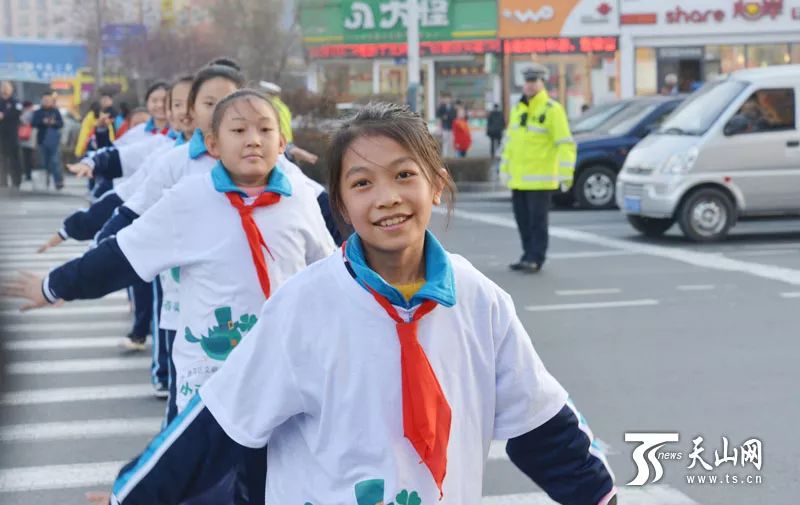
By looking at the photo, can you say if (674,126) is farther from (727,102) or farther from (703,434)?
(703,434)

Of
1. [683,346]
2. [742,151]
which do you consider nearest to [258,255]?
[683,346]

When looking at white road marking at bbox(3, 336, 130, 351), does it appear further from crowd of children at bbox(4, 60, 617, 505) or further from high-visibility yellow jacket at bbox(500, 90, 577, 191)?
crowd of children at bbox(4, 60, 617, 505)

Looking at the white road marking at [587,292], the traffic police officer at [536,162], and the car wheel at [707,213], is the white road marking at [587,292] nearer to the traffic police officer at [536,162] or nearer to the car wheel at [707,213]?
the traffic police officer at [536,162]

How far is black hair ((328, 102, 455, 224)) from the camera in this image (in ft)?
9.43

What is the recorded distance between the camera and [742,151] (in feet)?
48.3

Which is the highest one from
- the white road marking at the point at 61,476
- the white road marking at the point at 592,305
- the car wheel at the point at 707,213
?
the car wheel at the point at 707,213

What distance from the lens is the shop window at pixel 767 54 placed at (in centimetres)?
4059

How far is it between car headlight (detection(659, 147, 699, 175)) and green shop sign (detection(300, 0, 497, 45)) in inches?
1082

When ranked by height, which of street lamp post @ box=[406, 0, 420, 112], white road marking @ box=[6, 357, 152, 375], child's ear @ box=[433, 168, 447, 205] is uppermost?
street lamp post @ box=[406, 0, 420, 112]

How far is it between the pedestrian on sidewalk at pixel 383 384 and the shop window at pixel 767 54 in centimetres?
3927

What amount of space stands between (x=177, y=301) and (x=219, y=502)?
2.61 metres

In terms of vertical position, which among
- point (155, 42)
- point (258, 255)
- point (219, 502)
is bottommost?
point (219, 502)

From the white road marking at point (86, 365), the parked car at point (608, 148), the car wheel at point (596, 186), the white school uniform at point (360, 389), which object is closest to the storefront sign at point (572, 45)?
the parked car at point (608, 148)

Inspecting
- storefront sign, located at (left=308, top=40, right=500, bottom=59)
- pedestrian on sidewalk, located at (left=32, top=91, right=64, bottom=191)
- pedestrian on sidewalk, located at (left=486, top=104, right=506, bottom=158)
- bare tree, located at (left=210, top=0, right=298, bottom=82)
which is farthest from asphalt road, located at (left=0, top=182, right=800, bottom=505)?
storefront sign, located at (left=308, top=40, right=500, bottom=59)
